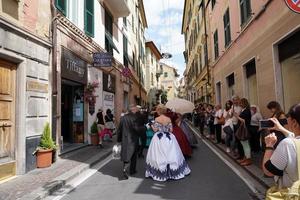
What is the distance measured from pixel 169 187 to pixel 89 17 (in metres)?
9.87

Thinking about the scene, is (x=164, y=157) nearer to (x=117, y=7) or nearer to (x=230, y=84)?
(x=230, y=84)

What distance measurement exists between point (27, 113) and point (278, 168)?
6.98 m

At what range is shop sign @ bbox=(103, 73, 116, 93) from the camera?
16669 millimetres

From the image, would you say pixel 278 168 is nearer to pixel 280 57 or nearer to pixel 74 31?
pixel 280 57

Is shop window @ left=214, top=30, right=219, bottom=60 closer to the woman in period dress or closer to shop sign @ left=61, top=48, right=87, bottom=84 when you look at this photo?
shop sign @ left=61, top=48, right=87, bottom=84

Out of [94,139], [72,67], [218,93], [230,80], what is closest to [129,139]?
[72,67]

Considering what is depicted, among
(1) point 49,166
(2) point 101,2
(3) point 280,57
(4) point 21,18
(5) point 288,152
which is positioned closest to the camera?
(5) point 288,152

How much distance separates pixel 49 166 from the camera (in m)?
8.86

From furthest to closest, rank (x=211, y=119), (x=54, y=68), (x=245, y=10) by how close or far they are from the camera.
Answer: (x=211, y=119) → (x=245, y=10) → (x=54, y=68)

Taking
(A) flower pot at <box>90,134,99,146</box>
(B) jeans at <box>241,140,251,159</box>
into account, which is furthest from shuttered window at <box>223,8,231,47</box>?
(B) jeans at <box>241,140,251,159</box>

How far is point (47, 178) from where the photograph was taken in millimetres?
7324

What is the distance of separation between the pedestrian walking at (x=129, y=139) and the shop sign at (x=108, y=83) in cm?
884

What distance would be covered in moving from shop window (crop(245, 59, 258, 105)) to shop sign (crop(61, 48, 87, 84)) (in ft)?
22.1

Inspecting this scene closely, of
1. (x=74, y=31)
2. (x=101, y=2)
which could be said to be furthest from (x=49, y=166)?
(x=101, y=2)
